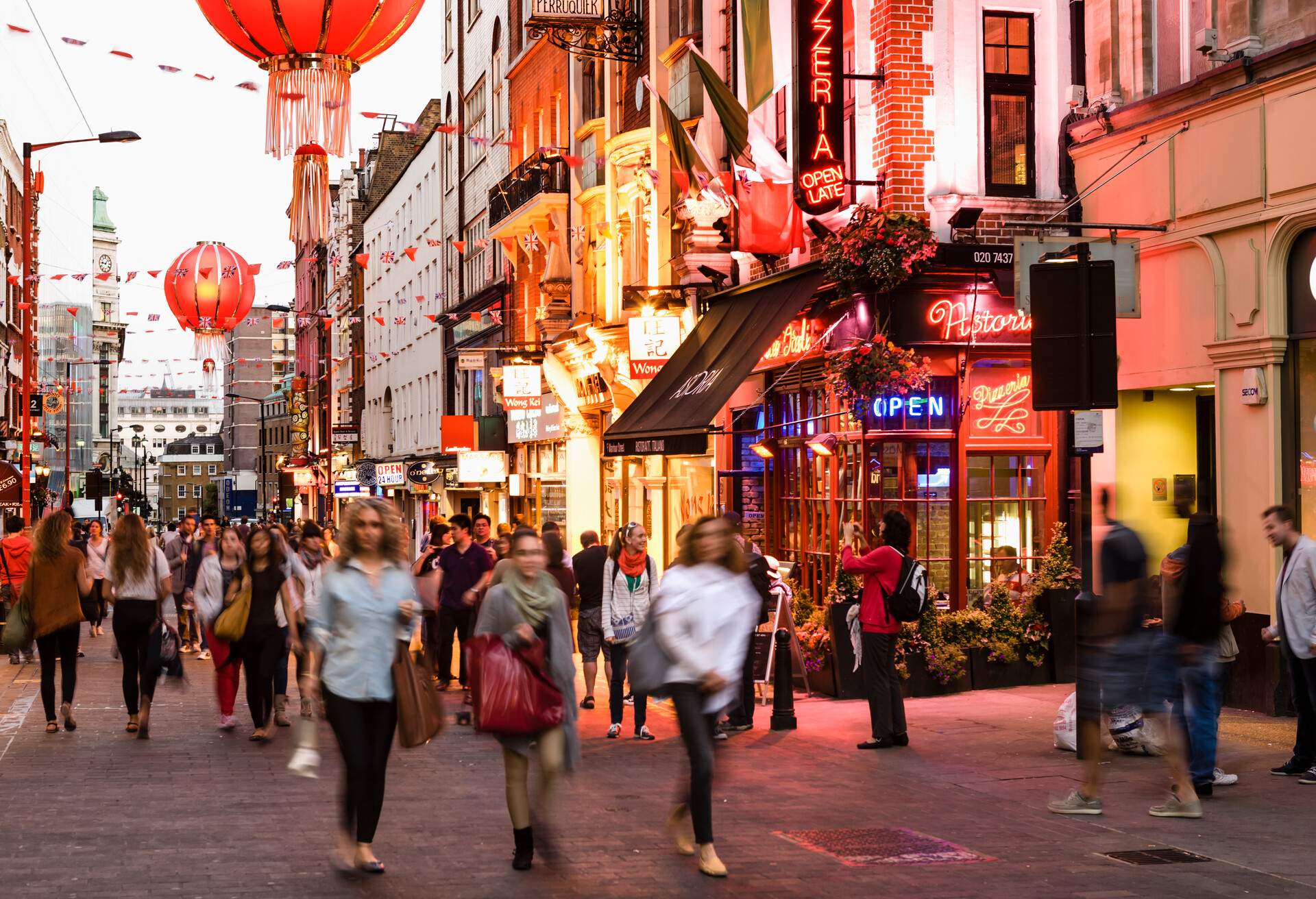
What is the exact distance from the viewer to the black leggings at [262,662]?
13500mm

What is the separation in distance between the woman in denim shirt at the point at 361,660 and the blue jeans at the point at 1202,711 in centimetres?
510

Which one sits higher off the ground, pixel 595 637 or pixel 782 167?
pixel 782 167

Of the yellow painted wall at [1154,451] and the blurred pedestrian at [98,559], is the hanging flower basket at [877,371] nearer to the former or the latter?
the yellow painted wall at [1154,451]

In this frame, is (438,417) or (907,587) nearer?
(907,587)

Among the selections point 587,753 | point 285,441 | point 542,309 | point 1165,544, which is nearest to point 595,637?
point 587,753

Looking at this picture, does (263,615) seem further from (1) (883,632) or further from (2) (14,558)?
(2) (14,558)

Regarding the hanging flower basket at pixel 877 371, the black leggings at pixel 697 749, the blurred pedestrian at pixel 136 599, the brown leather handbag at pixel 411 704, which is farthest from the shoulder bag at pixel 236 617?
the hanging flower basket at pixel 877 371

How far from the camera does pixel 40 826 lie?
30.1 feet

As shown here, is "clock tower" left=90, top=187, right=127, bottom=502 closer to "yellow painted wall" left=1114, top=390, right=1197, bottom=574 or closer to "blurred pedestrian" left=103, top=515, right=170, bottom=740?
"blurred pedestrian" left=103, top=515, right=170, bottom=740

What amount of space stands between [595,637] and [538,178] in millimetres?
18833

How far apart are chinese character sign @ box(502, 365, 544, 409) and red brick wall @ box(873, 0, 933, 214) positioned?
17.8 metres

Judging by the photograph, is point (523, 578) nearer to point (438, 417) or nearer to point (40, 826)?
point (40, 826)

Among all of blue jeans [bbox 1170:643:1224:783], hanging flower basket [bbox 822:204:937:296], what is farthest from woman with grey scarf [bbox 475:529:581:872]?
hanging flower basket [bbox 822:204:937:296]

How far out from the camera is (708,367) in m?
21.1
